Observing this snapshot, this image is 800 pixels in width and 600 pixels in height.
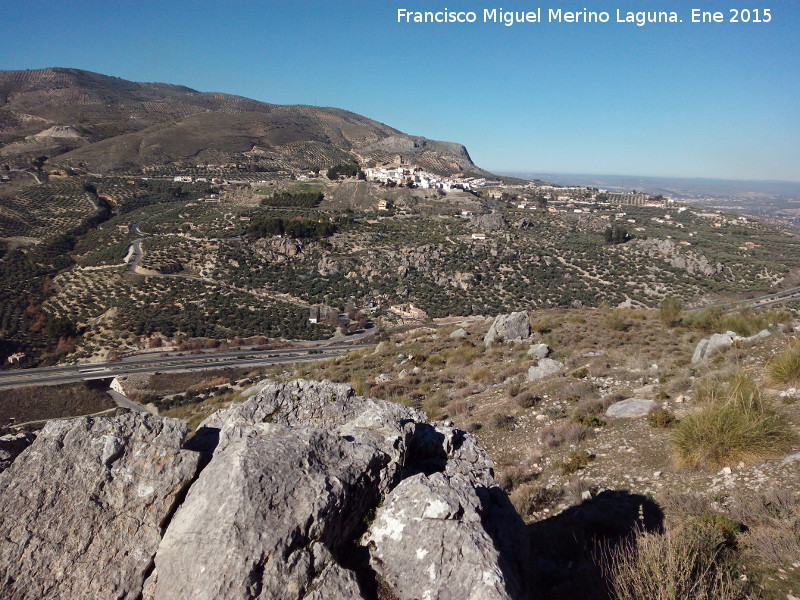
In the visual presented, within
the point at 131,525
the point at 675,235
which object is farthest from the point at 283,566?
the point at 675,235

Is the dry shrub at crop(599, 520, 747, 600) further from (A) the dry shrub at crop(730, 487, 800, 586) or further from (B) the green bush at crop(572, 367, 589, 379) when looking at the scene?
(B) the green bush at crop(572, 367, 589, 379)

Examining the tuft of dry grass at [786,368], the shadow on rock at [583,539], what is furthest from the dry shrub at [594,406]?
the tuft of dry grass at [786,368]

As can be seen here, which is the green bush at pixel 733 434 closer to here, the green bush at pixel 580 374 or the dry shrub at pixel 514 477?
the dry shrub at pixel 514 477

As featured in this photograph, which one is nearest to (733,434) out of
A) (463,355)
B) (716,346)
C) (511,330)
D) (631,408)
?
(631,408)

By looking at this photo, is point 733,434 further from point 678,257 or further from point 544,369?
point 678,257

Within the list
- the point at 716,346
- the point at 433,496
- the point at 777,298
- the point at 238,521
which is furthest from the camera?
the point at 777,298

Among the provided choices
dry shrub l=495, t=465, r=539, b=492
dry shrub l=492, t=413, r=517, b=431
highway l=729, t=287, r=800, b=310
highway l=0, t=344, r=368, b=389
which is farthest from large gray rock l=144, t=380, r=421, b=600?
highway l=729, t=287, r=800, b=310

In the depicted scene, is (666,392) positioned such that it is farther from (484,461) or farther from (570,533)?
(484,461)
